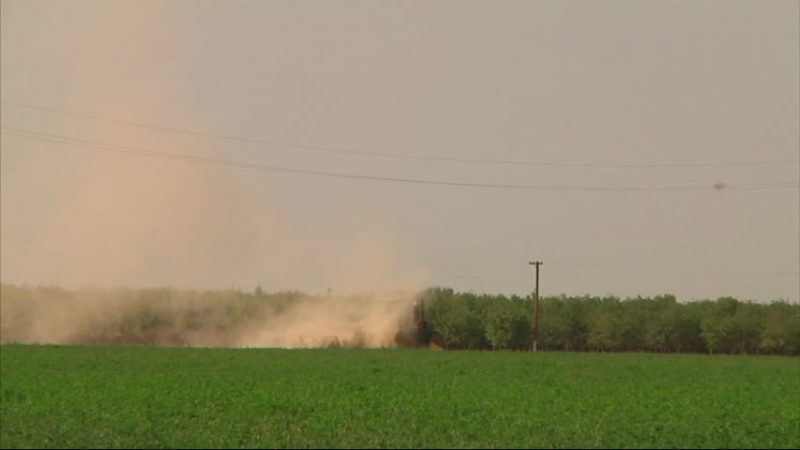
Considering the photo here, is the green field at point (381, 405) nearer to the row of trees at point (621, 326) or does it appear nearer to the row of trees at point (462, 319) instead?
the row of trees at point (462, 319)

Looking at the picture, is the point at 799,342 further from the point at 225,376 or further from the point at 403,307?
the point at 225,376

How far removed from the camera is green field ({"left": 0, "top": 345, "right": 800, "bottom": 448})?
74.7 ft

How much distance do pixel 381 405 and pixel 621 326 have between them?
284 ft

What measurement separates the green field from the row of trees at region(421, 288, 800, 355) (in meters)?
56.6

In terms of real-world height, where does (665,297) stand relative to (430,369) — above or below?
above

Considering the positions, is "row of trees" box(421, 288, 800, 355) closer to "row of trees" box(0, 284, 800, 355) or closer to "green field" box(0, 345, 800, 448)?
"row of trees" box(0, 284, 800, 355)

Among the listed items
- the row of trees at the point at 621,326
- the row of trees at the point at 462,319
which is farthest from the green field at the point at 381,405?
the row of trees at the point at 621,326

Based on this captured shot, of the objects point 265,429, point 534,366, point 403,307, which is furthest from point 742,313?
point 265,429

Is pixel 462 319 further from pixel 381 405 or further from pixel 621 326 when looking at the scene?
pixel 381 405

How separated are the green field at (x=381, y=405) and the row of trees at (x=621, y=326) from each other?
56.6 meters

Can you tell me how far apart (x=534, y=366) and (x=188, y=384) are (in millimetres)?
24708

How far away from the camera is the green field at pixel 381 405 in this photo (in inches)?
896

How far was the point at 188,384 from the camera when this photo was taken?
39156mm

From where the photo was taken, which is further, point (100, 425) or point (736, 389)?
point (736, 389)
